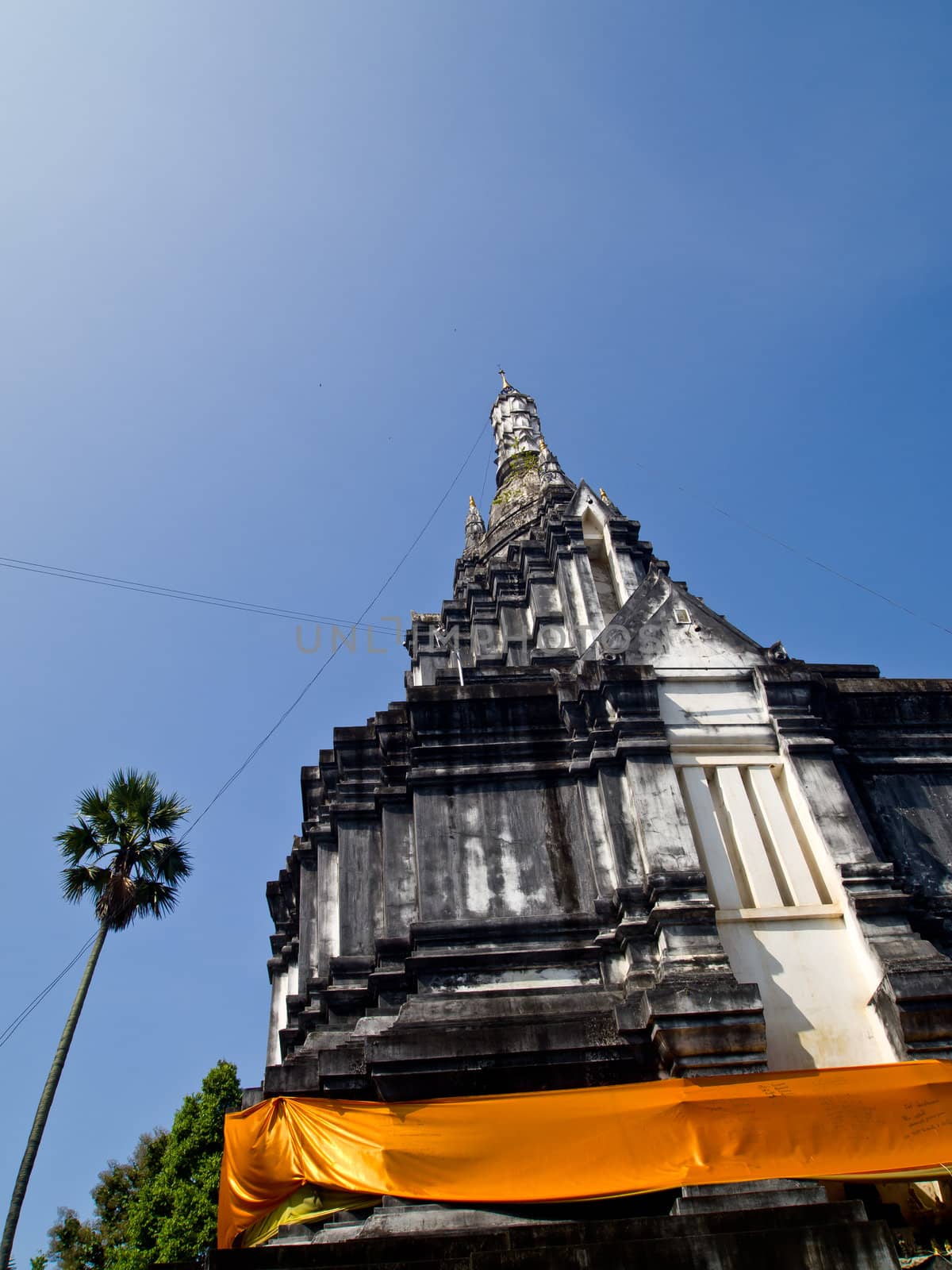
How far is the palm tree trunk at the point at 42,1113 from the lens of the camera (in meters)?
16.1

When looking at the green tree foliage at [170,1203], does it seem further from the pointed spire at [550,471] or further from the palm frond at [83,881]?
the pointed spire at [550,471]

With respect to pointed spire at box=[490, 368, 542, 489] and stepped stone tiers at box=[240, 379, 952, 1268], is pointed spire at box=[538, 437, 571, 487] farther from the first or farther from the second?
stepped stone tiers at box=[240, 379, 952, 1268]

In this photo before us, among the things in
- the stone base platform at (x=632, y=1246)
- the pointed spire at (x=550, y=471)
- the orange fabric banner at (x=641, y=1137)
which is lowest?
the stone base platform at (x=632, y=1246)

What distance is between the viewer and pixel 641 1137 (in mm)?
9172

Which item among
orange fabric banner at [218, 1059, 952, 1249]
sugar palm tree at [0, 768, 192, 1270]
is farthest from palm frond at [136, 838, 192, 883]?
orange fabric banner at [218, 1059, 952, 1249]

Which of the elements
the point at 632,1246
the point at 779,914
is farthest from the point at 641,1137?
the point at 779,914

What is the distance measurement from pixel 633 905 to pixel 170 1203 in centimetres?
2224

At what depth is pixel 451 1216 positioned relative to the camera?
9.25 meters

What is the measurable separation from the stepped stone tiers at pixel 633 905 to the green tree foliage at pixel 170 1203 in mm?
14690

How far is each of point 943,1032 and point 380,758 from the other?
8317mm

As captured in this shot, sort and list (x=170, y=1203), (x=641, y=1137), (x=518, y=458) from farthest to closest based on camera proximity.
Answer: (x=518, y=458)
(x=170, y=1203)
(x=641, y=1137)

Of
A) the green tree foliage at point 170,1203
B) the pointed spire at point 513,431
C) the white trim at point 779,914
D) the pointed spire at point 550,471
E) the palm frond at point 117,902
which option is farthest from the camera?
the pointed spire at point 513,431

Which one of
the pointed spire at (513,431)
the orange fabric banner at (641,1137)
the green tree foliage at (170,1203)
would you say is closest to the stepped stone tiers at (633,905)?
the orange fabric banner at (641,1137)

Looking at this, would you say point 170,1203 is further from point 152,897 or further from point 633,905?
point 633,905
